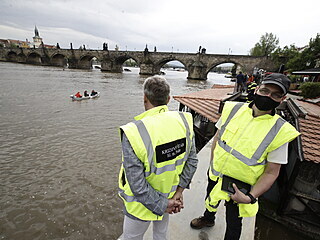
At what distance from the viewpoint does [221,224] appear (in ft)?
7.24

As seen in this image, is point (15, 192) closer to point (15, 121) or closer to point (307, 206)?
point (15, 121)

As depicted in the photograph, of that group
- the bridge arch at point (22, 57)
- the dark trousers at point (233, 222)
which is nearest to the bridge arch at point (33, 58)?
the bridge arch at point (22, 57)

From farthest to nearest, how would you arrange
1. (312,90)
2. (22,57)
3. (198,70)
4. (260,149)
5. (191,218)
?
1. (22,57)
2. (198,70)
3. (312,90)
4. (191,218)
5. (260,149)

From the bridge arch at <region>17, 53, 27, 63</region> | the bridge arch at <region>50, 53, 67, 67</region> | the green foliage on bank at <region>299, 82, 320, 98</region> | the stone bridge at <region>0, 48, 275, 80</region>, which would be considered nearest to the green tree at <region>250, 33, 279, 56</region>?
the stone bridge at <region>0, 48, 275, 80</region>

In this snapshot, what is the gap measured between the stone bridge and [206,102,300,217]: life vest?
35.7 m

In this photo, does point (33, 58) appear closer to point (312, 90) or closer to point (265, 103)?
point (312, 90)

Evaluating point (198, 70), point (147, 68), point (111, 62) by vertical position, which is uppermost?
point (111, 62)

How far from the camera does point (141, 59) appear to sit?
144 feet

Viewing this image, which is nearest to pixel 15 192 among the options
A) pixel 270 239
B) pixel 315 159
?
pixel 270 239

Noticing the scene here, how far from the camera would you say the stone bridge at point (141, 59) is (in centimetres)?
3562

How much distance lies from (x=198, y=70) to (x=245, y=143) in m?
40.1

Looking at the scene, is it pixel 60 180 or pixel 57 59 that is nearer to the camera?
pixel 60 180

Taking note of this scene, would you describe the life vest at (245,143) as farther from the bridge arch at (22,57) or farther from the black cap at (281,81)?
the bridge arch at (22,57)

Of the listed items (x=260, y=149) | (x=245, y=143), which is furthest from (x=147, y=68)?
(x=260, y=149)
